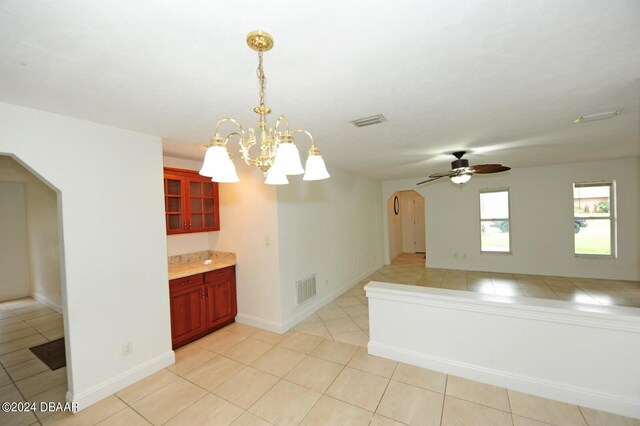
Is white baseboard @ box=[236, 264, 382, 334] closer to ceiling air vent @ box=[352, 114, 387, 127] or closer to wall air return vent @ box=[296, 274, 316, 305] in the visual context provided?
wall air return vent @ box=[296, 274, 316, 305]

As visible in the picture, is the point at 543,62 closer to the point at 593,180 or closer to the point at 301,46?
the point at 301,46

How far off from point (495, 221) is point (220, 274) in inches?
253

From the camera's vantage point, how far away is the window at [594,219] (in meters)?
5.30

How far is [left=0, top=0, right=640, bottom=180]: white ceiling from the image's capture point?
1112mm

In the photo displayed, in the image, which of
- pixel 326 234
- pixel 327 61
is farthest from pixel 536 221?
pixel 327 61

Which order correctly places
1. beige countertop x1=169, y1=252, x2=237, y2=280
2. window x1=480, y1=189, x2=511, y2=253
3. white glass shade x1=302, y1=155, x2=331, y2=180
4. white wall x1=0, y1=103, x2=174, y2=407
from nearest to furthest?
white glass shade x1=302, y1=155, x2=331, y2=180, white wall x1=0, y1=103, x2=174, y2=407, beige countertop x1=169, y1=252, x2=237, y2=280, window x1=480, y1=189, x2=511, y2=253

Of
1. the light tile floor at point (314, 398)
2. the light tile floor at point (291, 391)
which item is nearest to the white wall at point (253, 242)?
the light tile floor at point (291, 391)

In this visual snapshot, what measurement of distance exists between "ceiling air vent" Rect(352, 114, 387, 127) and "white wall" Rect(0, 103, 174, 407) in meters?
2.19

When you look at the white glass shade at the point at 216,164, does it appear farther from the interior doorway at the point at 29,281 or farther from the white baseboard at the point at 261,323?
the interior doorway at the point at 29,281

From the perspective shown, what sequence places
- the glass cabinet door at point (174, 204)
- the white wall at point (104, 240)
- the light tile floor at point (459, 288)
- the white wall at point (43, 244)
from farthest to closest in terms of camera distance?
1. the white wall at point (43, 244)
2. the light tile floor at point (459, 288)
3. the glass cabinet door at point (174, 204)
4. the white wall at point (104, 240)

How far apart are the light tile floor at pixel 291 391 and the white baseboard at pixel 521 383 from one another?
0.20 ft

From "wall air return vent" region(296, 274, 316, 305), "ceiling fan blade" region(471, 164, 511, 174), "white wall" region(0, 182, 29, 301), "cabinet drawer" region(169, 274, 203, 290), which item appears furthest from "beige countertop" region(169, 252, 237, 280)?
"white wall" region(0, 182, 29, 301)

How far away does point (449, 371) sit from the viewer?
251 centimetres

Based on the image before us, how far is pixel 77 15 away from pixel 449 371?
12.1ft
